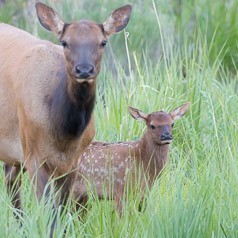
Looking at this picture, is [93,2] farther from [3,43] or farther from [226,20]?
[3,43]

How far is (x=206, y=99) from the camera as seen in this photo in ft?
32.5

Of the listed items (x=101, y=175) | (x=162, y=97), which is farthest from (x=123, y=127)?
(x=101, y=175)

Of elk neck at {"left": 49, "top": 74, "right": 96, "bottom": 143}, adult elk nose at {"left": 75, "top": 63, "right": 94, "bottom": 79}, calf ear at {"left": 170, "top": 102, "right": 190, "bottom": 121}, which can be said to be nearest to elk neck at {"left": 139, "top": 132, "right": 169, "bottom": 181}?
calf ear at {"left": 170, "top": 102, "right": 190, "bottom": 121}

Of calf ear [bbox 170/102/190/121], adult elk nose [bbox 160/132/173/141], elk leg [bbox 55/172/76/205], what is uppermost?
calf ear [bbox 170/102/190/121]

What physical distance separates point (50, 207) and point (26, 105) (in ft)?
3.36

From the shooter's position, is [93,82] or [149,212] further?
[93,82]

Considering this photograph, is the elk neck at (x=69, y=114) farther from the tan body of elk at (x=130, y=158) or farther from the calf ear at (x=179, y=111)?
the calf ear at (x=179, y=111)

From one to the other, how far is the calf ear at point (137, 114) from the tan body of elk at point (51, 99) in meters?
1.00

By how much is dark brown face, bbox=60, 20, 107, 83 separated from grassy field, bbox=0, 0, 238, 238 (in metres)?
0.89

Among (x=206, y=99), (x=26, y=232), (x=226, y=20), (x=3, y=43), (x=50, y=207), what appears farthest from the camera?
(x=226, y=20)

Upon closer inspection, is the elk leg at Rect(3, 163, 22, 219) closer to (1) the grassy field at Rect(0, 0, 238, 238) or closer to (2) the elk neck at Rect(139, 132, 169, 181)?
(1) the grassy field at Rect(0, 0, 238, 238)

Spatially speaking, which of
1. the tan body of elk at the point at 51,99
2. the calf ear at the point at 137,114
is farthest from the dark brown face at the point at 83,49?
the calf ear at the point at 137,114

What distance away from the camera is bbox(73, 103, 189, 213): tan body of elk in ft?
28.8

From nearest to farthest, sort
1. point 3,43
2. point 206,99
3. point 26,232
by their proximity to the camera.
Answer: point 26,232, point 3,43, point 206,99
